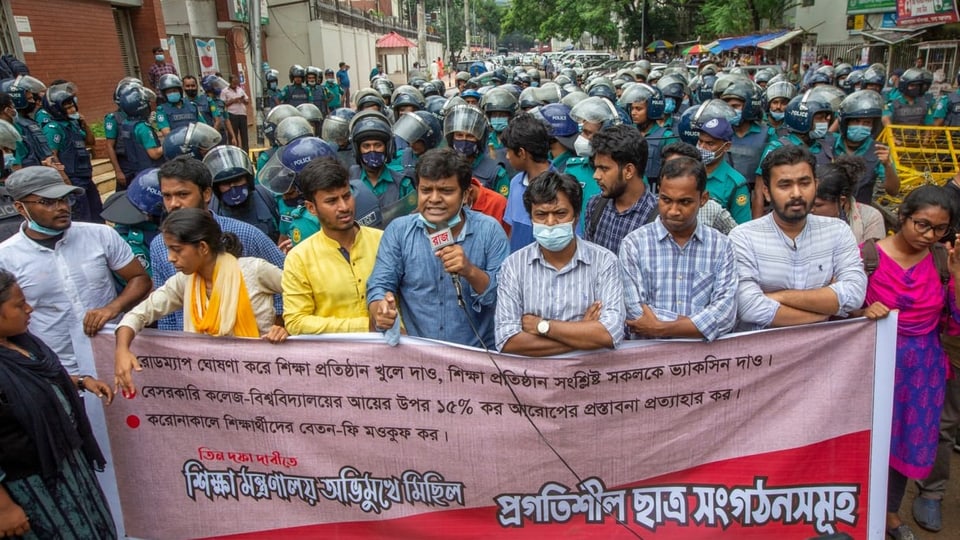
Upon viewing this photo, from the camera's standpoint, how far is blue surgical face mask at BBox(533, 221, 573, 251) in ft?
8.87

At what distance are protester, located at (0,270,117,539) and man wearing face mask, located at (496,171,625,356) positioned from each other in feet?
5.68

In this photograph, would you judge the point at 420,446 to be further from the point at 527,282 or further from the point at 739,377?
the point at 739,377

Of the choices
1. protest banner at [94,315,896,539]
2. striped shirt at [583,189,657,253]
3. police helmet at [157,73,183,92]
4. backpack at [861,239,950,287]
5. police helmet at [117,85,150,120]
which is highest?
police helmet at [157,73,183,92]

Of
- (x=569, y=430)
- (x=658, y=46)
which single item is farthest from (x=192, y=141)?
(x=658, y=46)

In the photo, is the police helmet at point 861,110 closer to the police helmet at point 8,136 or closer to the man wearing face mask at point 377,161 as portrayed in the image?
the man wearing face mask at point 377,161

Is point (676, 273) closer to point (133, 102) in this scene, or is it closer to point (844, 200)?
point (844, 200)

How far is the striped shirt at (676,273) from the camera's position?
2.79 m

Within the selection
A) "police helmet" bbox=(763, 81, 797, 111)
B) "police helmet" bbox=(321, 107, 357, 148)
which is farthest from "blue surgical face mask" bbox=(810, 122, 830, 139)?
"police helmet" bbox=(321, 107, 357, 148)

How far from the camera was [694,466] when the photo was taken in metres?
2.84

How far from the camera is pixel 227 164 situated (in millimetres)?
4293

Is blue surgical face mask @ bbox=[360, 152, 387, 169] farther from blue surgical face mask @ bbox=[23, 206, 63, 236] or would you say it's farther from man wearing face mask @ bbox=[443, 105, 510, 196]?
blue surgical face mask @ bbox=[23, 206, 63, 236]

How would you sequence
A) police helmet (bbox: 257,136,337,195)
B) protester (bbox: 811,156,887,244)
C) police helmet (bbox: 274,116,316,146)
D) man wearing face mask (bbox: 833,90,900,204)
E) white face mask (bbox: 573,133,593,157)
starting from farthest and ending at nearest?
police helmet (bbox: 274,116,316,146)
man wearing face mask (bbox: 833,90,900,204)
white face mask (bbox: 573,133,593,157)
police helmet (bbox: 257,136,337,195)
protester (bbox: 811,156,887,244)

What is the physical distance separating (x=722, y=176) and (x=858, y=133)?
1891 millimetres

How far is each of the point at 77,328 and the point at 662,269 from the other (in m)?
2.63
